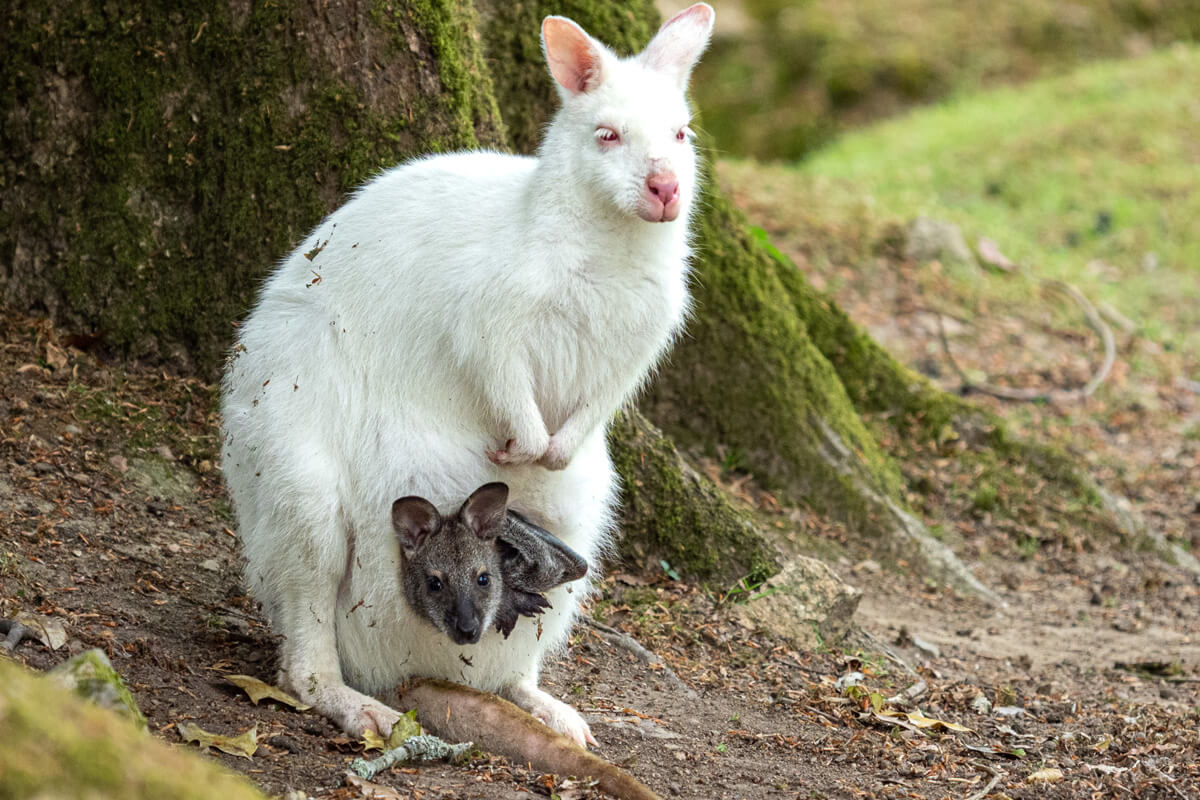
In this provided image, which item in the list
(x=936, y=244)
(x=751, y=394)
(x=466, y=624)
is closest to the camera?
(x=466, y=624)

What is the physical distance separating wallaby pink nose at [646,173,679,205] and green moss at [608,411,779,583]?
182 centimetres

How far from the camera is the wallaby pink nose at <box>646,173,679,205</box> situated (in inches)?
128

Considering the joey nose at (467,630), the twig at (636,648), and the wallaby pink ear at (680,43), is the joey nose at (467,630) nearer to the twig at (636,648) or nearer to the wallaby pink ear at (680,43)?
the twig at (636,648)

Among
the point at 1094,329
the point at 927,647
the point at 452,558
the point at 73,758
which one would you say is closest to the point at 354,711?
the point at 452,558

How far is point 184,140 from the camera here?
4.55 m

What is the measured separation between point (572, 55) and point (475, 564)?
4.74 ft

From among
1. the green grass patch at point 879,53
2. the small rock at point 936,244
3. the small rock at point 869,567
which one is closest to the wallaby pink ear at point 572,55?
the small rock at point 869,567

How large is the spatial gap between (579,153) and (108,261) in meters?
2.15

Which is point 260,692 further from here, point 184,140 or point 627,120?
point 184,140

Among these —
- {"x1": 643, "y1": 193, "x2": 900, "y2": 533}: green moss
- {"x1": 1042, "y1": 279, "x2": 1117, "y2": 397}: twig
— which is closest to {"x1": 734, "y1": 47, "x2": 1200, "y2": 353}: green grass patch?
{"x1": 1042, "y1": 279, "x2": 1117, "y2": 397}: twig

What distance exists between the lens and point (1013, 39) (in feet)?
54.2

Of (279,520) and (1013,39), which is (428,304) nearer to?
(279,520)

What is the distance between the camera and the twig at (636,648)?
431cm

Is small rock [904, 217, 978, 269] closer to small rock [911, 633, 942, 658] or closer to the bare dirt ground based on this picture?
the bare dirt ground
